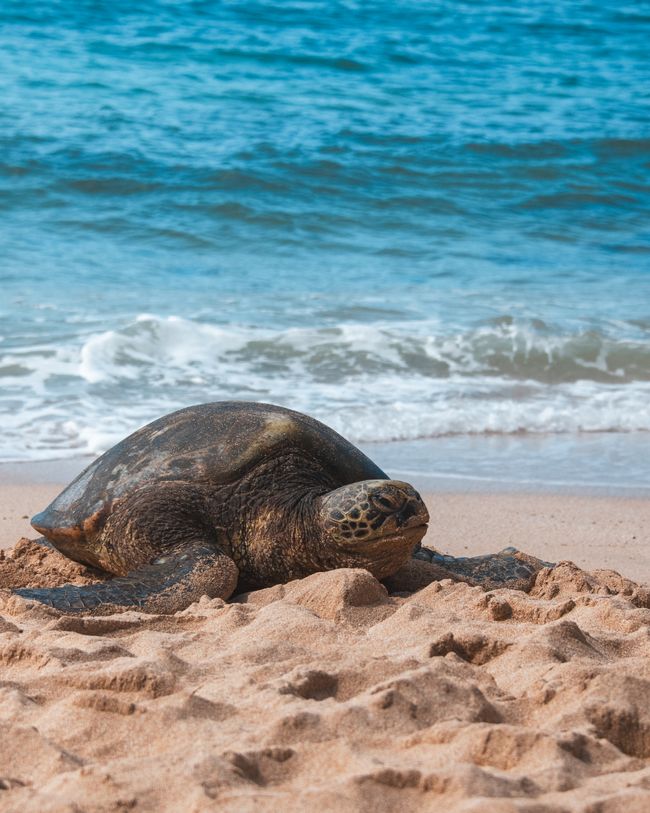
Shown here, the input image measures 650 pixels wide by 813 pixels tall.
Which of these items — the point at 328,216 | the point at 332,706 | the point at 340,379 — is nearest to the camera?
the point at 332,706

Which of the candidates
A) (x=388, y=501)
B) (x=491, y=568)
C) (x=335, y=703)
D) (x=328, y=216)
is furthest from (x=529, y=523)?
(x=328, y=216)

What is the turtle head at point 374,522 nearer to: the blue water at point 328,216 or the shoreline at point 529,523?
the shoreline at point 529,523

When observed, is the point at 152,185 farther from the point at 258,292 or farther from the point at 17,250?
the point at 258,292

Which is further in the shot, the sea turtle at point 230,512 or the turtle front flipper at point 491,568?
the turtle front flipper at point 491,568

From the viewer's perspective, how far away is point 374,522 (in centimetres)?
296

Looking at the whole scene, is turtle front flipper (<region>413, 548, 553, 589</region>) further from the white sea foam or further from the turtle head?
the white sea foam

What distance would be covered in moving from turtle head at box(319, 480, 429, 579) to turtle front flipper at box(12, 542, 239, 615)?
339 millimetres

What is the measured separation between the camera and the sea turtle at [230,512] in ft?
9.71

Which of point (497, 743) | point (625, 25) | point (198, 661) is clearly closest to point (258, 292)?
point (198, 661)

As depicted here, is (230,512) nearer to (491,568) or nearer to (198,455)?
(198,455)

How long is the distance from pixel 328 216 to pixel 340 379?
524 centimetres

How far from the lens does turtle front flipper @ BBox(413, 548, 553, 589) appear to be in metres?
3.16

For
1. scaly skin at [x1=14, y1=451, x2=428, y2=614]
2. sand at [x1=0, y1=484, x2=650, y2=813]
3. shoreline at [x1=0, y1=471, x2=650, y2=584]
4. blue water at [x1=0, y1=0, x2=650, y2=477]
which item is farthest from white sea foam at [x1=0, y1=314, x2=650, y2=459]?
sand at [x1=0, y1=484, x2=650, y2=813]

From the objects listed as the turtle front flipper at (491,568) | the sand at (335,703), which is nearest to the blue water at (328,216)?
the turtle front flipper at (491,568)
